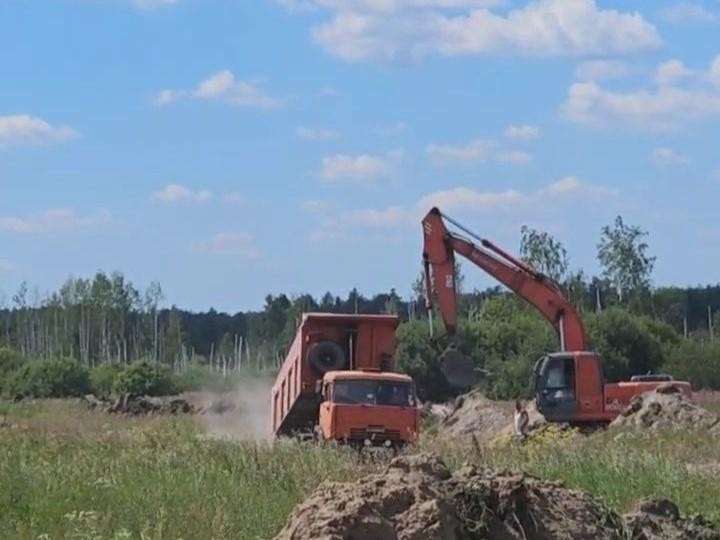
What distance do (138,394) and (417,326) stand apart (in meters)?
19.4

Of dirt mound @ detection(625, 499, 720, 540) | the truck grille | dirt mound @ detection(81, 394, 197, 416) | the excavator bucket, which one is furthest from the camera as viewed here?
dirt mound @ detection(81, 394, 197, 416)

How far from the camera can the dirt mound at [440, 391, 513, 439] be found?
4467 centimetres

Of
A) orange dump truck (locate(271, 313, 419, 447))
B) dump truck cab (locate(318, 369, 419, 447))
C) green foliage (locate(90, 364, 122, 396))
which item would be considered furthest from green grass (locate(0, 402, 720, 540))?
green foliage (locate(90, 364, 122, 396))

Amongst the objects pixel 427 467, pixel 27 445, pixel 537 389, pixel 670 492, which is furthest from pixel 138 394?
pixel 427 467

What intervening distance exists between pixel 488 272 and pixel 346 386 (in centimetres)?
784

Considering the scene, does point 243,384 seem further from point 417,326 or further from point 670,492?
point 670,492

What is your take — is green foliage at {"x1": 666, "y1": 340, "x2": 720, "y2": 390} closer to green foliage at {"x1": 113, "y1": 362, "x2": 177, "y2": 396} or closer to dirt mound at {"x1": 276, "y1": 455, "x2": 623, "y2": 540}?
green foliage at {"x1": 113, "y1": 362, "x2": 177, "y2": 396}

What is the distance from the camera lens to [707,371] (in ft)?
226

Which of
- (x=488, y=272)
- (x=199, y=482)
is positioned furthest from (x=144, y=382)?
(x=199, y=482)

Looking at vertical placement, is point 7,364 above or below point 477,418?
above

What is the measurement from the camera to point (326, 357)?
1302 inches

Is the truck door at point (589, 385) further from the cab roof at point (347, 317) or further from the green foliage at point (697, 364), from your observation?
the green foliage at point (697, 364)

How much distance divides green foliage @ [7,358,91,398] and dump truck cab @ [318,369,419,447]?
5606 cm

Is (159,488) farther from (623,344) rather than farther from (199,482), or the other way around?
(623,344)
